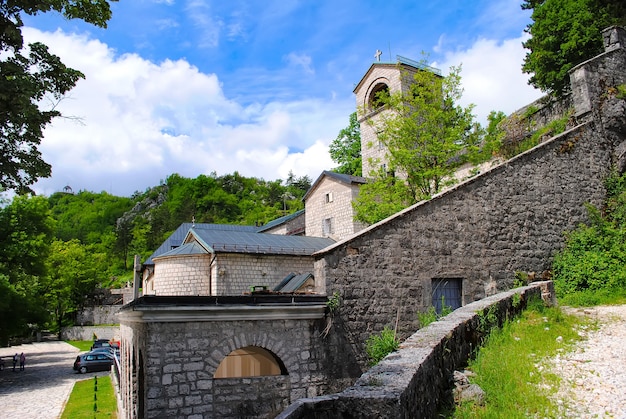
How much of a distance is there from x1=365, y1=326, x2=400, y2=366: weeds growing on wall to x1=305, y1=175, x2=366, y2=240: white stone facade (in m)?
17.7

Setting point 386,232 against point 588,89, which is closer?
point 386,232

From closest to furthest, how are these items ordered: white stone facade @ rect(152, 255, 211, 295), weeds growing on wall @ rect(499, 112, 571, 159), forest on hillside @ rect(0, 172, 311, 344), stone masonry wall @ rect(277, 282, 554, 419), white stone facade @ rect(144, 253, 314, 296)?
1. stone masonry wall @ rect(277, 282, 554, 419)
2. weeds growing on wall @ rect(499, 112, 571, 159)
3. white stone facade @ rect(144, 253, 314, 296)
4. white stone facade @ rect(152, 255, 211, 295)
5. forest on hillside @ rect(0, 172, 311, 344)

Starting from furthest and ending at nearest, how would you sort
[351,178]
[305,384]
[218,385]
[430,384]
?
[351,178] → [305,384] → [218,385] → [430,384]

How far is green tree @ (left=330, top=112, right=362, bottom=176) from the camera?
137ft

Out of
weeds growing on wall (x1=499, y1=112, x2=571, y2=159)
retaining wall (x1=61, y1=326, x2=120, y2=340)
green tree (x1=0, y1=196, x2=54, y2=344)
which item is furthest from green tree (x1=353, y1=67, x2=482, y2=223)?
retaining wall (x1=61, y1=326, x2=120, y2=340)

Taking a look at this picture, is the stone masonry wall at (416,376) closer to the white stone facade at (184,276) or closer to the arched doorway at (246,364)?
the arched doorway at (246,364)

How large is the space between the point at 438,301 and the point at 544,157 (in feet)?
18.7

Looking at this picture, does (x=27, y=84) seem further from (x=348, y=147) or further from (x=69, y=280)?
(x=69, y=280)

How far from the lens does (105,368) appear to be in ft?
85.4

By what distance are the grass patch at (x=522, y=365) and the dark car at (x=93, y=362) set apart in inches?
910

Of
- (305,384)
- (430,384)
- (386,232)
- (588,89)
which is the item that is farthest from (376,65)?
(430,384)

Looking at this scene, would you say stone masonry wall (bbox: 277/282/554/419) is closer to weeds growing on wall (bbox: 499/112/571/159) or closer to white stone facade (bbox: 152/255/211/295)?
weeds growing on wall (bbox: 499/112/571/159)

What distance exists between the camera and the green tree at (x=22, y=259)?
80.3 ft

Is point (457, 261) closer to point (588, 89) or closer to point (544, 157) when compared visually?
point (544, 157)
